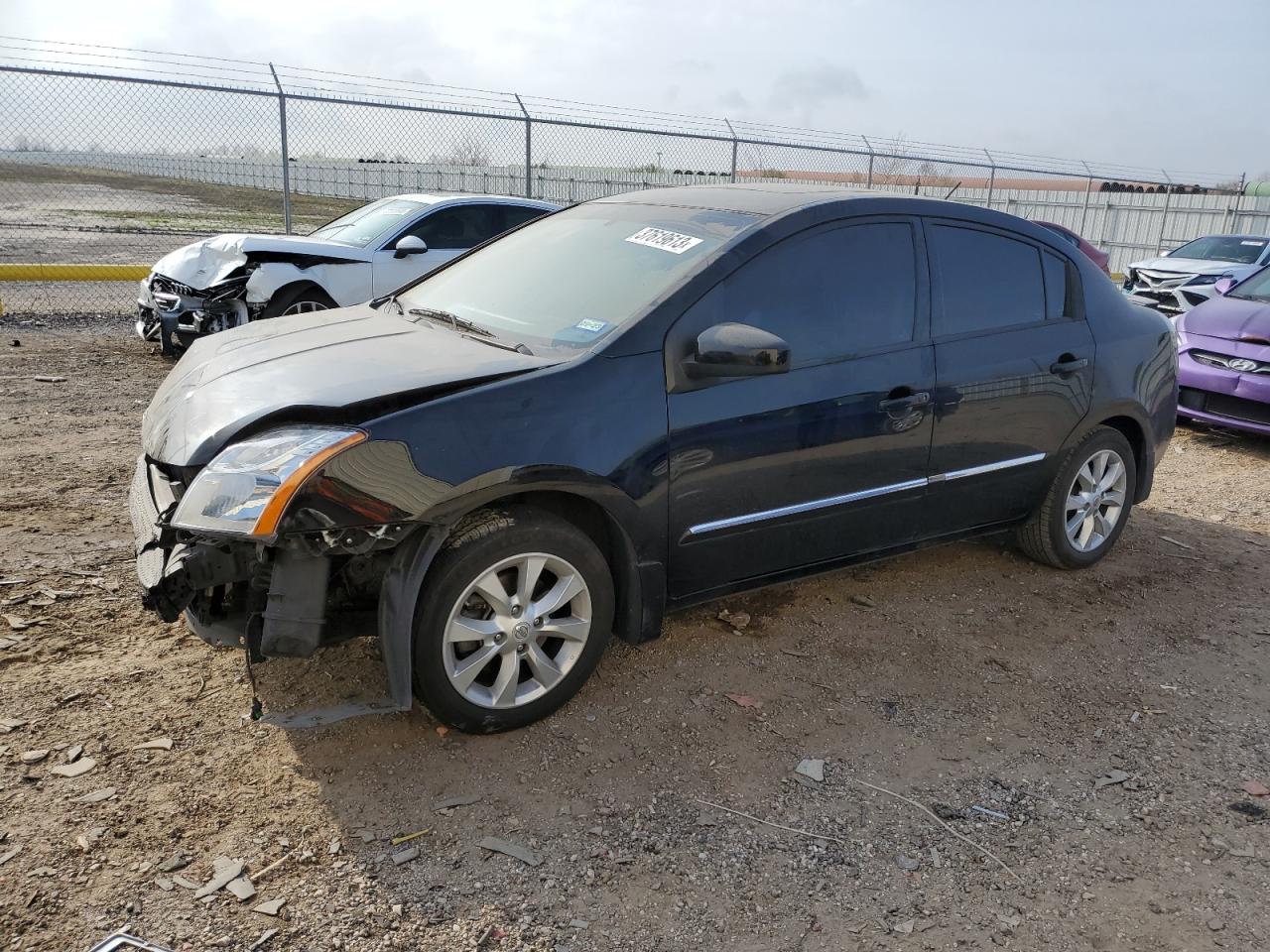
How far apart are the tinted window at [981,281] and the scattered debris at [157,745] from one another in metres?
3.15

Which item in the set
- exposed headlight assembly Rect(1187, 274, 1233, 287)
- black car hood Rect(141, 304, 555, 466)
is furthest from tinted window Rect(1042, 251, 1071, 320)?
exposed headlight assembly Rect(1187, 274, 1233, 287)

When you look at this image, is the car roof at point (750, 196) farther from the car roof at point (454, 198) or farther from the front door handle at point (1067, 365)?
the car roof at point (454, 198)

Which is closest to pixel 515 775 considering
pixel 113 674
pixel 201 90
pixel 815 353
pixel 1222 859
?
pixel 113 674

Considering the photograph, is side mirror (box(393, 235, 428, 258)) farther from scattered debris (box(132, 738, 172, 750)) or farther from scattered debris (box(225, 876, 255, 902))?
scattered debris (box(225, 876, 255, 902))

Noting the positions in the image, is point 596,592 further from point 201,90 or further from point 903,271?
point 201,90

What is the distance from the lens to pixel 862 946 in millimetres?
2432

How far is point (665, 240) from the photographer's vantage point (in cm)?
373

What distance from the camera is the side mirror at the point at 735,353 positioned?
3.23 metres

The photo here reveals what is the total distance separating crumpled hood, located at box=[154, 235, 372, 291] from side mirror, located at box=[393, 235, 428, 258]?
28 centimetres

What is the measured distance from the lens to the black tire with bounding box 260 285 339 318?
795 cm

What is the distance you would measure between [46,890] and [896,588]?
135 inches

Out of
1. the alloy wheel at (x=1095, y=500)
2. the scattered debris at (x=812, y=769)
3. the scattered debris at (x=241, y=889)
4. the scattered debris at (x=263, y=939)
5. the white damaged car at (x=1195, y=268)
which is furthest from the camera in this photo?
the white damaged car at (x=1195, y=268)

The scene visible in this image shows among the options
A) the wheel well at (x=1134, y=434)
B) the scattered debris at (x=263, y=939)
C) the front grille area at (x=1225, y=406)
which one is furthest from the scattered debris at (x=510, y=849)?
the front grille area at (x=1225, y=406)

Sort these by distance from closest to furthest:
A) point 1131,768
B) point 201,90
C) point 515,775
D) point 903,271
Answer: point 515,775 < point 1131,768 < point 903,271 < point 201,90
